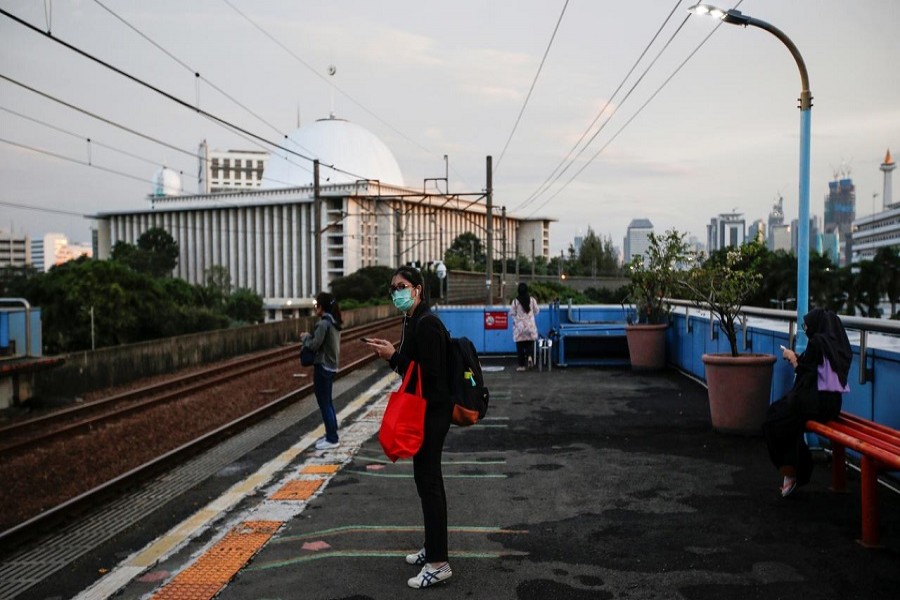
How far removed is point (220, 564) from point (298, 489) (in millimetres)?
1881

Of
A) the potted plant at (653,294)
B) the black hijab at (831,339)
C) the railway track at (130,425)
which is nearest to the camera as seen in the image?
the black hijab at (831,339)

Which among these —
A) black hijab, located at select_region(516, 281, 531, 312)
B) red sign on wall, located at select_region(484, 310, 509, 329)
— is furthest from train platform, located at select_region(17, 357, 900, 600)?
red sign on wall, located at select_region(484, 310, 509, 329)

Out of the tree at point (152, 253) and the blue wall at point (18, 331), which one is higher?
the tree at point (152, 253)

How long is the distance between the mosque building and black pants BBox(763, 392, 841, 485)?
405ft

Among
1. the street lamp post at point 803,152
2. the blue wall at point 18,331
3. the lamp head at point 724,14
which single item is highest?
the lamp head at point 724,14

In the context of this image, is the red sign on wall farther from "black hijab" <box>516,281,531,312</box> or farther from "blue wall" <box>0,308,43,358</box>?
"blue wall" <box>0,308,43,358</box>

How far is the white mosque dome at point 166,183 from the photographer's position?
168250 millimetres

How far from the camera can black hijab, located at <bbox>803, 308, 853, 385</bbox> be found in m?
5.94

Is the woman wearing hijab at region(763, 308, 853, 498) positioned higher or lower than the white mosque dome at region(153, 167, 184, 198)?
lower

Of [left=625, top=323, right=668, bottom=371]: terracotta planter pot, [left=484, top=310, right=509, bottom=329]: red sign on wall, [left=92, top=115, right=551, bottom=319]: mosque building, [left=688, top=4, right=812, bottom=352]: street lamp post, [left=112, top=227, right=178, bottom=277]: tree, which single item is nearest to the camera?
[left=688, top=4, right=812, bottom=352]: street lamp post

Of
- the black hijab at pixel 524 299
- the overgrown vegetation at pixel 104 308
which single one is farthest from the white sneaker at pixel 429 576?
the overgrown vegetation at pixel 104 308

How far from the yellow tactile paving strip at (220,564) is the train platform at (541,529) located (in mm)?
16

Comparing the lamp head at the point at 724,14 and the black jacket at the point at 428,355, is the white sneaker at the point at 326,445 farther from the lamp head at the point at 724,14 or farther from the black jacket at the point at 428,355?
the lamp head at the point at 724,14

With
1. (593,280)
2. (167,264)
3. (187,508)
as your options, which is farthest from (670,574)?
(167,264)
